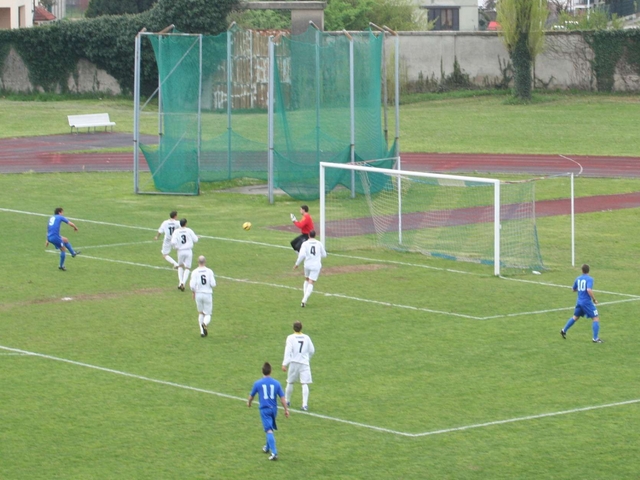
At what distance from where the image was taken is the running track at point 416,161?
148 feet

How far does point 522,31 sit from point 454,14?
172ft

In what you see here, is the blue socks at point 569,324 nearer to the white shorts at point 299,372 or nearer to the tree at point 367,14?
the white shorts at point 299,372

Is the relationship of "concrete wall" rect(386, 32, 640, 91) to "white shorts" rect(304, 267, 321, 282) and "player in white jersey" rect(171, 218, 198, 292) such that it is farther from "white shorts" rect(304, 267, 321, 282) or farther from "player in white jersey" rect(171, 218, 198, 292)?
"white shorts" rect(304, 267, 321, 282)

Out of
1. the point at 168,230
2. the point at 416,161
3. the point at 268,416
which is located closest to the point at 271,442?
the point at 268,416

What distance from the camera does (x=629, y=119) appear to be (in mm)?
58062

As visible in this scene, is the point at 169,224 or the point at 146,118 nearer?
the point at 169,224

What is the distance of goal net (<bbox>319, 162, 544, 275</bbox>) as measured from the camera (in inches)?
1115

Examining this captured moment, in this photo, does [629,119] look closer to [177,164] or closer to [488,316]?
[177,164]

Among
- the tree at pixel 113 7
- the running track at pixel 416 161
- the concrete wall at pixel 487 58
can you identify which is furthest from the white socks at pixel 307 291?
the tree at pixel 113 7

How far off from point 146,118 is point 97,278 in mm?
36051

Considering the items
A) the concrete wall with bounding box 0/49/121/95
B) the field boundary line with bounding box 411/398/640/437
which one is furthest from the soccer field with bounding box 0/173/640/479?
the concrete wall with bounding box 0/49/121/95

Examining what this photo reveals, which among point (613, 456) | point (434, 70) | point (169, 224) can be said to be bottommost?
point (613, 456)

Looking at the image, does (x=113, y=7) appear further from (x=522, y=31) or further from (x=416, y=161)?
(x=416, y=161)

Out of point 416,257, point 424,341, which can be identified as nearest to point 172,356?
point 424,341
